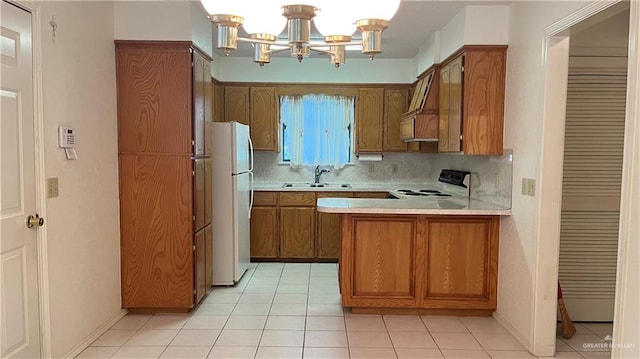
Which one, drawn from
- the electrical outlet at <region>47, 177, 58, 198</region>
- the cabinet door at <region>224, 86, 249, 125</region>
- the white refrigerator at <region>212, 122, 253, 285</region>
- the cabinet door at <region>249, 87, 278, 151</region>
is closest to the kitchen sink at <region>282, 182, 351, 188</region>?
the cabinet door at <region>249, 87, 278, 151</region>

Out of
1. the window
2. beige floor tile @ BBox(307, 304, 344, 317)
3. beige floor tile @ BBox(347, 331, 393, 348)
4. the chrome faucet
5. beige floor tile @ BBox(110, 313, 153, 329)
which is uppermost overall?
the window

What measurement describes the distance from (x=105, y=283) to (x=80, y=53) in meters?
1.66

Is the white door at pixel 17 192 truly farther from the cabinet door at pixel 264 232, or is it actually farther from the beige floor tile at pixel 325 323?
the cabinet door at pixel 264 232

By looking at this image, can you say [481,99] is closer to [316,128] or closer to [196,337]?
[316,128]

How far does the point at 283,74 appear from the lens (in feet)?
18.0

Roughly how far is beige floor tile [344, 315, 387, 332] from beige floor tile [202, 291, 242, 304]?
3.60 ft

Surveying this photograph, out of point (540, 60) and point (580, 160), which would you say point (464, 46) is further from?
point (580, 160)

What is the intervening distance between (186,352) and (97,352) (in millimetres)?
592

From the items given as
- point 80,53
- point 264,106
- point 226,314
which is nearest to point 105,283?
point 226,314

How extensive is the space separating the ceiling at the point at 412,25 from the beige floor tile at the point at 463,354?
2.62m

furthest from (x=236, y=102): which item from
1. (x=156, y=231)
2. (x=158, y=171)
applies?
(x=156, y=231)

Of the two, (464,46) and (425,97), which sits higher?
(464,46)

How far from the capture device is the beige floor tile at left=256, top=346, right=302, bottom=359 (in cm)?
280

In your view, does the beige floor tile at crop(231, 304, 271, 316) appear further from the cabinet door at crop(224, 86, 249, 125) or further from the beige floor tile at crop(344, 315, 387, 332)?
the cabinet door at crop(224, 86, 249, 125)
